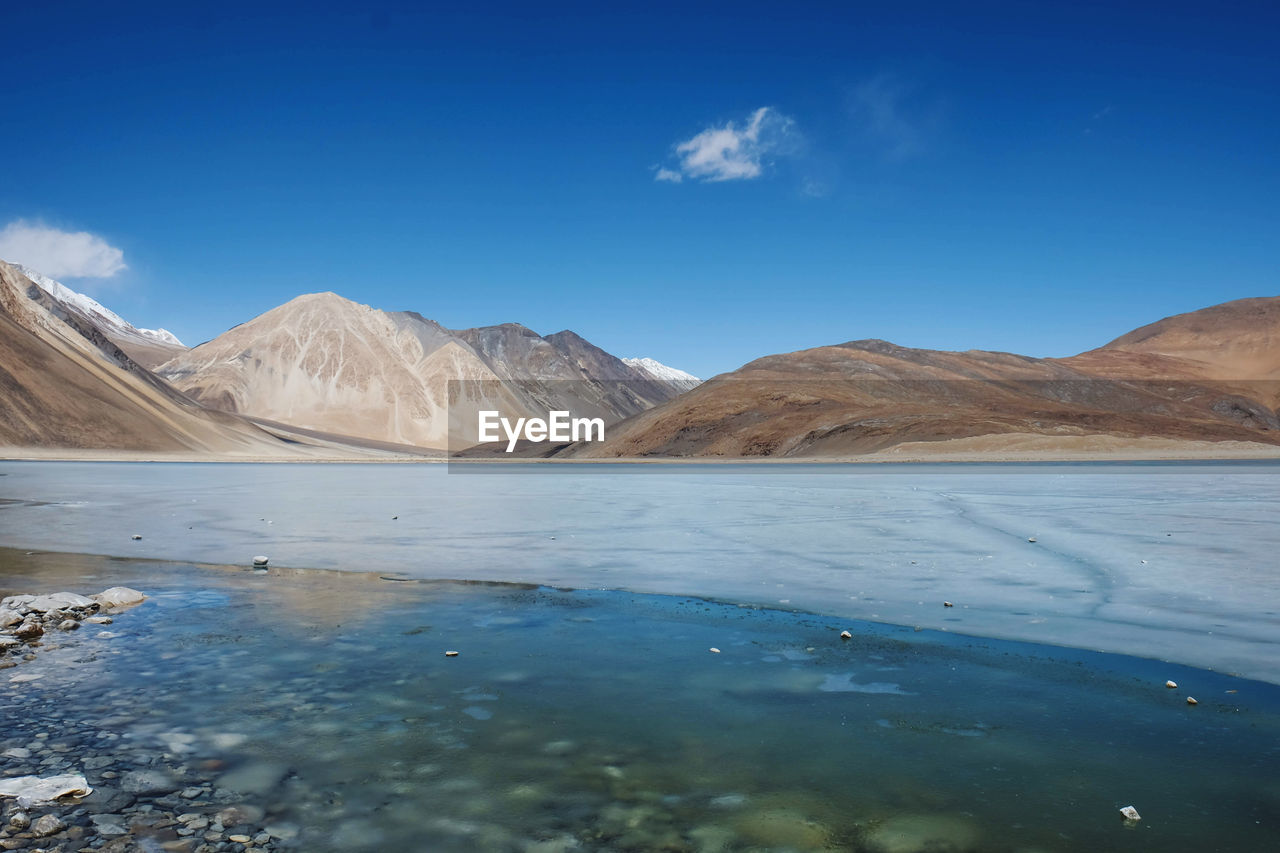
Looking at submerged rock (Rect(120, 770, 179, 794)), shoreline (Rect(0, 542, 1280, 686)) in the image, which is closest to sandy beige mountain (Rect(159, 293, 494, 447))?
shoreline (Rect(0, 542, 1280, 686))

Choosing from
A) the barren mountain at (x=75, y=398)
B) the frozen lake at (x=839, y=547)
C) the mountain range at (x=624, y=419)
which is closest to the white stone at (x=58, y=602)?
the frozen lake at (x=839, y=547)

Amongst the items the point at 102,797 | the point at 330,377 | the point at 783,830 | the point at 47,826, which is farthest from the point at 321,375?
the point at 783,830

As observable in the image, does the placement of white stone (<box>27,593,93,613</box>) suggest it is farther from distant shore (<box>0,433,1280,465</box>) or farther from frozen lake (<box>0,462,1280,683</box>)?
distant shore (<box>0,433,1280,465</box>)

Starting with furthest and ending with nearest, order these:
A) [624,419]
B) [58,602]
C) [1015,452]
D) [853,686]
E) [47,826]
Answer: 1. [624,419]
2. [1015,452]
3. [58,602]
4. [853,686]
5. [47,826]

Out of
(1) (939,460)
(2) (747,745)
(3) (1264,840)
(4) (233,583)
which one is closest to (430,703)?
(2) (747,745)

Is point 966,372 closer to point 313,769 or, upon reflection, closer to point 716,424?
point 716,424

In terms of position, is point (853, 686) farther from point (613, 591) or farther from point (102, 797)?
point (102, 797)
